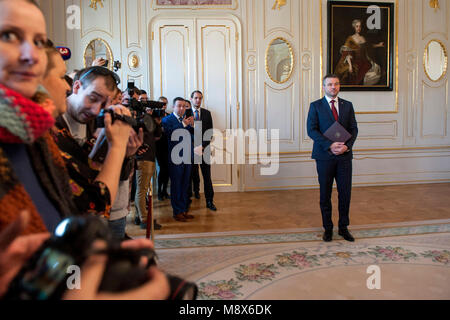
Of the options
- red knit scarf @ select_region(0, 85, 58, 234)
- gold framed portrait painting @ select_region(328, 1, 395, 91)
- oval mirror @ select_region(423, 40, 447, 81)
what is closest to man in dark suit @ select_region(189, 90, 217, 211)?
gold framed portrait painting @ select_region(328, 1, 395, 91)

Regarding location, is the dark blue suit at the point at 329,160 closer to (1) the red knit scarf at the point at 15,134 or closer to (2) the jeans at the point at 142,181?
(2) the jeans at the point at 142,181

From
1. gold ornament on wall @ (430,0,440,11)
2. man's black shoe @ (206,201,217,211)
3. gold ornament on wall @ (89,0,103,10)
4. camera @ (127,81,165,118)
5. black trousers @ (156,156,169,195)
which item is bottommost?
man's black shoe @ (206,201,217,211)

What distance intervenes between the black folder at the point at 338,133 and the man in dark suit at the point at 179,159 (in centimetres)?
187

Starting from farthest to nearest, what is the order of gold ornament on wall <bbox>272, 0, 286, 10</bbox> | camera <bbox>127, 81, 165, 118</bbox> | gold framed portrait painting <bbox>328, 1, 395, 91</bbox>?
gold framed portrait painting <bbox>328, 1, 395, 91</bbox>
gold ornament on wall <bbox>272, 0, 286, 10</bbox>
camera <bbox>127, 81, 165, 118</bbox>

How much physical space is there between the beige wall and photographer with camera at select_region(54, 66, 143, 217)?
17.3 ft

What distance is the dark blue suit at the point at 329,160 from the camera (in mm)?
4051

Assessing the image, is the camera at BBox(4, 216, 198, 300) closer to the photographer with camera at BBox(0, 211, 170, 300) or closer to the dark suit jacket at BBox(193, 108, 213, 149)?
the photographer with camera at BBox(0, 211, 170, 300)

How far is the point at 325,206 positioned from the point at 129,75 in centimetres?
431

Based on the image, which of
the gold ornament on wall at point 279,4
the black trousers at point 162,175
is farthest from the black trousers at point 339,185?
the gold ornament on wall at point 279,4

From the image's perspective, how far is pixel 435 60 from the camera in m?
7.44

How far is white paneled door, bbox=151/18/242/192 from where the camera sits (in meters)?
6.75

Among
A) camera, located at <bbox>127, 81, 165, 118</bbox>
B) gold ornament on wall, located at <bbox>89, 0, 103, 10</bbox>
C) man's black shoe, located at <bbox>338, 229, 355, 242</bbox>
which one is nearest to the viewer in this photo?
camera, located at <bbox>127, 81, 165, 118</bbox>

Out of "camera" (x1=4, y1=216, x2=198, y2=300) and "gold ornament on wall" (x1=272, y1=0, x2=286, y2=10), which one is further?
"gold ornament on wall" (x1=272, y1=0, x2=286, y2=10)

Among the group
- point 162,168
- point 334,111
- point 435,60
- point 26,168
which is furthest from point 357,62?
point 26,168
